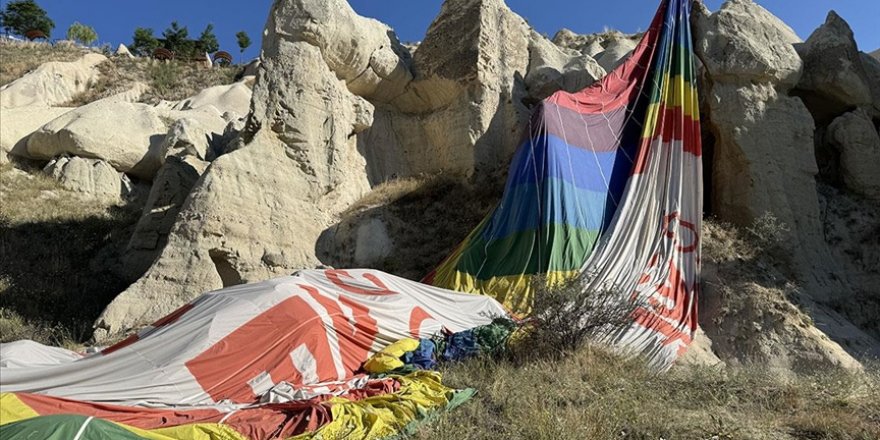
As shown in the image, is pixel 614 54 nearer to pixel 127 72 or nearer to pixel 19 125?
pixel 19 125

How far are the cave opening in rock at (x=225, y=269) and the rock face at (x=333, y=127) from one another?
0.7 inches

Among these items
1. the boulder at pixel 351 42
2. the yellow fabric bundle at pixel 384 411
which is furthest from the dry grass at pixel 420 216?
the yellow fabric bundle at pixel 384 411

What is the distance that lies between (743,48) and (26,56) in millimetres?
28464

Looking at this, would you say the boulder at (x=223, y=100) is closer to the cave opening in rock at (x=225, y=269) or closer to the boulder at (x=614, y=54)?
the boulder at (x=614, y=54)

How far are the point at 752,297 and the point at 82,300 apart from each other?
30.0 ft

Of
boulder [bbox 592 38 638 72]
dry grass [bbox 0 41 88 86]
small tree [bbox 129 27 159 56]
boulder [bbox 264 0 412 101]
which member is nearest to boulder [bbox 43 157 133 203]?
boulder [bbox 264 0 412 101]

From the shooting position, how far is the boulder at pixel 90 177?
14.3 meters

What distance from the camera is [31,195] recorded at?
1347cm

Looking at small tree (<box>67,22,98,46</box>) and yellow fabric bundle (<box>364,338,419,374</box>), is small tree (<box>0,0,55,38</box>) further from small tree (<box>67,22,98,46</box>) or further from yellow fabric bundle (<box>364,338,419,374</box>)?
yellow fabric bundle (<box>364,338,419,374</box>)

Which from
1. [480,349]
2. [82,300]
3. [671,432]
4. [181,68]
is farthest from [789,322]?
[181,68]

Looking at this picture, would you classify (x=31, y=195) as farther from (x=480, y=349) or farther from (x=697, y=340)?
(x=697, y=340)

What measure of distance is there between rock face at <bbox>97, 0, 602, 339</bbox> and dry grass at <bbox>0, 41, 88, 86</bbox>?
19.7 meters

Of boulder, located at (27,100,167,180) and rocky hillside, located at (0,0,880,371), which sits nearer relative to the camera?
rocky hillside, located at (0,0,880,371)

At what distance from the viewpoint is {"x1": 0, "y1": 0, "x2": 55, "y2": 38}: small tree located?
1497 inches
